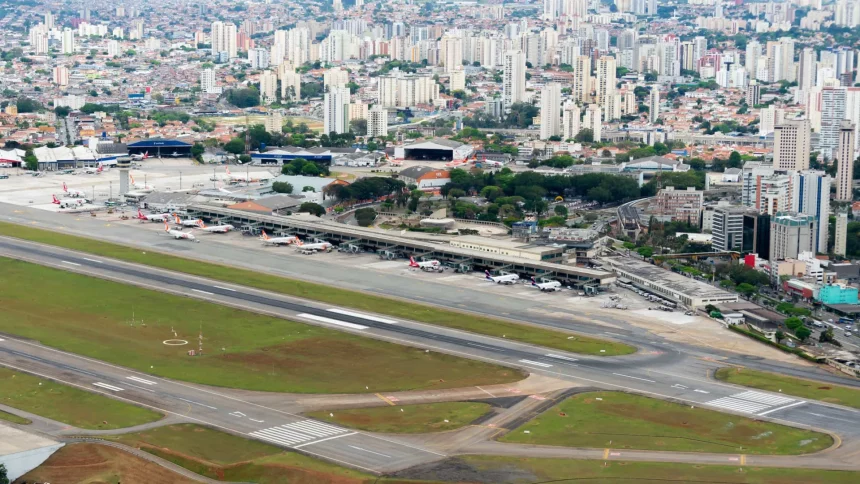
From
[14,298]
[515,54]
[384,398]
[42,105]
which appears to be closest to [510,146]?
[515,54]

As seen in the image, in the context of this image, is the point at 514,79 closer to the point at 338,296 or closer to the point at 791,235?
the point at 791,235

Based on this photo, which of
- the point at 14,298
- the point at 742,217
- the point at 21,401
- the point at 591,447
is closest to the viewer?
the point at 591,447

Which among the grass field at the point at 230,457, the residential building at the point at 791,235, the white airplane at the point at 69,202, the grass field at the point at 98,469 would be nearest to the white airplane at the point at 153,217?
the white airplane at the point at 69,202

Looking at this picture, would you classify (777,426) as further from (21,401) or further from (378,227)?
(378,227)

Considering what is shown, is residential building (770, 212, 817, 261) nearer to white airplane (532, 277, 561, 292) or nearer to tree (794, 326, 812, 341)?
white airplane (532, 277, 561, 292)

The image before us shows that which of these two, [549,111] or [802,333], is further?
[549,111]

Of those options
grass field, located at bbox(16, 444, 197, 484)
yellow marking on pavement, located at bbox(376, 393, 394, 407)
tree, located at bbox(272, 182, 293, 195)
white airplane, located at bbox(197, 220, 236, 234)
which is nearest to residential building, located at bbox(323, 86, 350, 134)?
tree, located at bbox(272, 182, 293, 195)

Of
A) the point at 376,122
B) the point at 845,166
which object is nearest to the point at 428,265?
the point at 845,166
